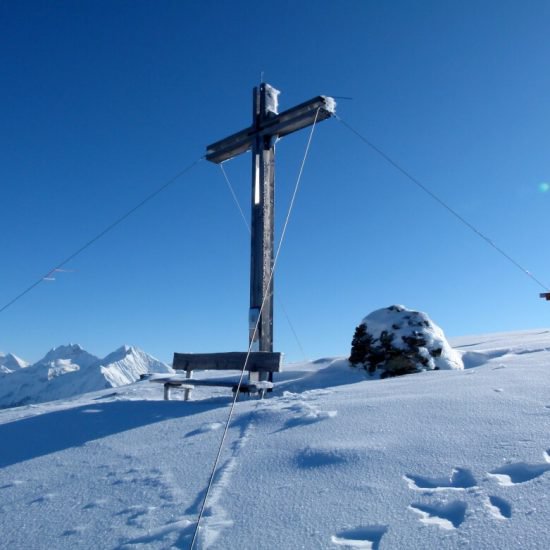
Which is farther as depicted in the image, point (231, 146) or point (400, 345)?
point (231, 146)

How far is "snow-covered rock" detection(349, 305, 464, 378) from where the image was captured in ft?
27.3

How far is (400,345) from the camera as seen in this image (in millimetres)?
8547

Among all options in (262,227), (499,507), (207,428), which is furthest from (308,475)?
(262,227)

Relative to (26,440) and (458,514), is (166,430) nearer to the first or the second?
(26,440)

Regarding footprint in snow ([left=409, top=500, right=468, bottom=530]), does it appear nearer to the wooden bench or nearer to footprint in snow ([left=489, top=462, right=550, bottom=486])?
footprint in snow ([left=489, top=462, right=550, bottom=486])

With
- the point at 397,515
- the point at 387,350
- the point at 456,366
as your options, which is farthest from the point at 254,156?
the point at 397,515

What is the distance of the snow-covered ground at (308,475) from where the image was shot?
248cm

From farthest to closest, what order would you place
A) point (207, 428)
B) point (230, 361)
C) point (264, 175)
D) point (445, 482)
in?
point (264, 175)
point (230, 361)
point (207, 428)
point (445, 482)

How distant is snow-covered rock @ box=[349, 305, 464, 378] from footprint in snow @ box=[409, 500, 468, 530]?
19.1 feet

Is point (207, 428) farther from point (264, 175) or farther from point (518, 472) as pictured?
point (264, 175)

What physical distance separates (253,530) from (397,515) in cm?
78

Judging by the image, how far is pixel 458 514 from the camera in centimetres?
250

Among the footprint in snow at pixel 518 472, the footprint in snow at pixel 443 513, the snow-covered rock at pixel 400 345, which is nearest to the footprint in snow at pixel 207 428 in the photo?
the footprint in snow at pixel 443 513

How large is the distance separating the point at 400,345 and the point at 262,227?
330 centimetres
